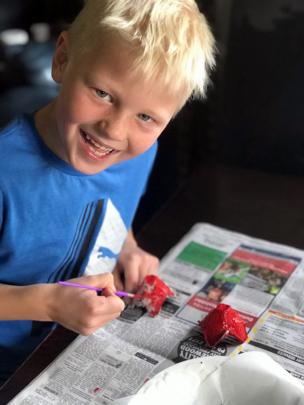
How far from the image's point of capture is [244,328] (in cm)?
72

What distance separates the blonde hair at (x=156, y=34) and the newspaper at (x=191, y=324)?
0.29 meters

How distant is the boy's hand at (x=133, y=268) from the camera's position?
0.82 metres

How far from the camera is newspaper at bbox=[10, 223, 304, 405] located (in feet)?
2.09

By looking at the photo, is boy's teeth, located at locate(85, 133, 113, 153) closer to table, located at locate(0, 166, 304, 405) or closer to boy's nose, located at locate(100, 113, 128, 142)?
boy's nose, located at locate(100, 113, 128, 142)

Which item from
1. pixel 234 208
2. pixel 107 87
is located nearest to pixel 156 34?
pixel 107 87

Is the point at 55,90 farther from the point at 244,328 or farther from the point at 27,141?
the point at 244,328

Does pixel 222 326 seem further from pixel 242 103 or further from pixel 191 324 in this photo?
pixel 242 103

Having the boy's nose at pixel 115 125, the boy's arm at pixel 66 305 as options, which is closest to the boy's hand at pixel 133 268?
the boy's arm at pixel 66 305

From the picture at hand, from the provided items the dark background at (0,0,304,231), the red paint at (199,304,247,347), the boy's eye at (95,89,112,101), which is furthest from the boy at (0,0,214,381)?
the dark background at (0,0,304,231)

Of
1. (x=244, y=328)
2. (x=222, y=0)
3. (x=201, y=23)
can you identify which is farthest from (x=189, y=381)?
(x=222, y=0)

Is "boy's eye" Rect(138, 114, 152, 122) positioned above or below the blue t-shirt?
above

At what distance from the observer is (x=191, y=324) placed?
735 millimetres

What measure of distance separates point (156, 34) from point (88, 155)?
0.62 feet

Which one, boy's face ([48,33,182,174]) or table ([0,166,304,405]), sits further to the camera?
table ([0,166,304,405])
